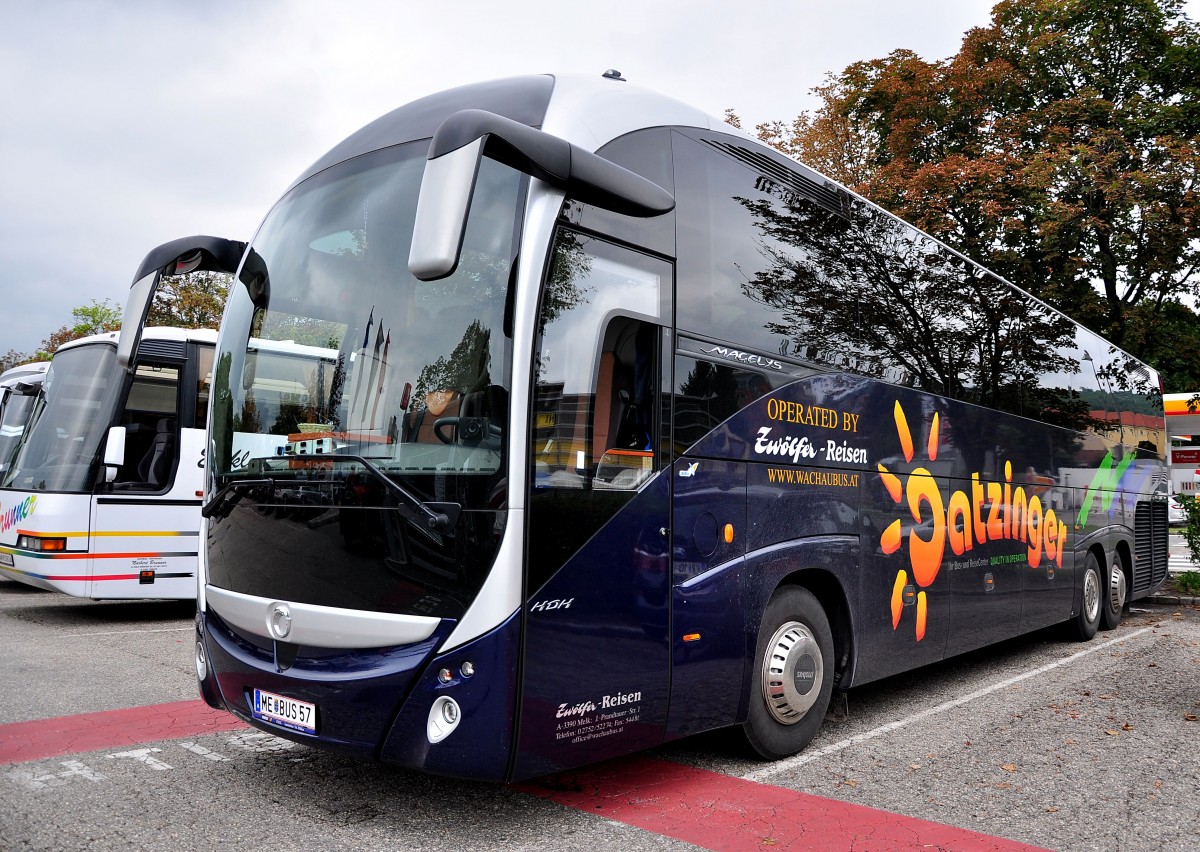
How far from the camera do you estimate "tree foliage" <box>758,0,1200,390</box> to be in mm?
14984

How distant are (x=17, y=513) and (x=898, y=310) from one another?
1012cm

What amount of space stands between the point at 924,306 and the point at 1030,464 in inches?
103

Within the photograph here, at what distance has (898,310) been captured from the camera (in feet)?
24.0

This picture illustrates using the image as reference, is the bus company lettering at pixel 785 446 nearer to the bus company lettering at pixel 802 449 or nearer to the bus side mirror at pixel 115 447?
the bus company lettering at pixel 802 449

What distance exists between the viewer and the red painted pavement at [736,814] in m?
4.43

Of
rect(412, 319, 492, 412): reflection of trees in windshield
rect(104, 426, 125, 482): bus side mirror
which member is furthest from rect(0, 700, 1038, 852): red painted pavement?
rect(104, 426, 125, 482): bus side mirror

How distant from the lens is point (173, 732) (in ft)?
19.6

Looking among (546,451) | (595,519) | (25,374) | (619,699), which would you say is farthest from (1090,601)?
(25,374)

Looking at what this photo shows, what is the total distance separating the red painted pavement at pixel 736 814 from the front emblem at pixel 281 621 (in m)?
1.55

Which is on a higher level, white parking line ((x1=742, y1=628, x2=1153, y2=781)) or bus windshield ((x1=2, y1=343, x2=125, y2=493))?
bus windshield ((x1=2, y1=343, x2=125, y2=493))

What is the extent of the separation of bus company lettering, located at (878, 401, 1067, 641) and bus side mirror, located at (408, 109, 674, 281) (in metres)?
3.49

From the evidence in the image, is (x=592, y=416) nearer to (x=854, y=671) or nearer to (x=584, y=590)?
(x=584, y=590)

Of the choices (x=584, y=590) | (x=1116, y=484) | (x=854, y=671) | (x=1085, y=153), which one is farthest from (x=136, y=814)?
(x=1085, y=153)

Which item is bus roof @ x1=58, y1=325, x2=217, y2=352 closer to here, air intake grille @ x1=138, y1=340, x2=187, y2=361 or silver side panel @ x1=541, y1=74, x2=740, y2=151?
air intake grille @ x1=138, y1=340, x2=187, y2=361
